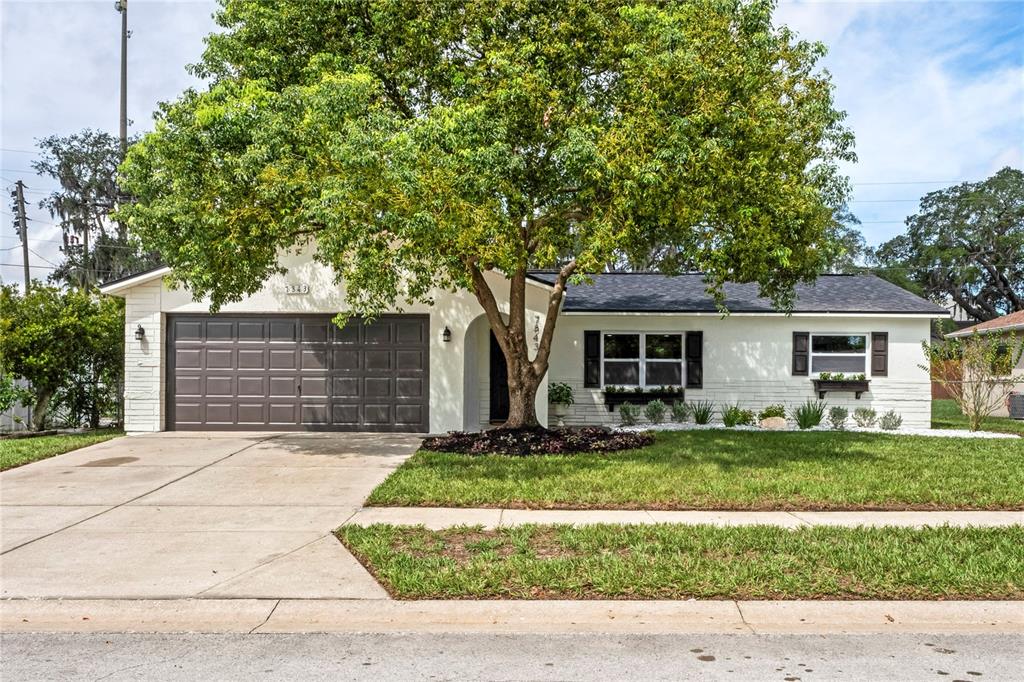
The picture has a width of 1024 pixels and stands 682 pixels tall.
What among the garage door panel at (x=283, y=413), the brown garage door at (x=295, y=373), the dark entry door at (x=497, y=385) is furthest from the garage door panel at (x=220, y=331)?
the dark entry door at (x=497, y=385)

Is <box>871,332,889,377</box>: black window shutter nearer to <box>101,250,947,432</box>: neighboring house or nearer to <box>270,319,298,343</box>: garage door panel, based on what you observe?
<box>101,250,947,432</box>: neighboring house

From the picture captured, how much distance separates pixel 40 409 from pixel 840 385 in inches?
682

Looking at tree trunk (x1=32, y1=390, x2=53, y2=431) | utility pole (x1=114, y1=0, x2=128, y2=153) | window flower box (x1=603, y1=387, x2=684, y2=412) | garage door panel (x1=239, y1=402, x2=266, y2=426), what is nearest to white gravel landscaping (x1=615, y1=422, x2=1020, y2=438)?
window flower box (x1=603, y1=387, x2=684, y2=412)

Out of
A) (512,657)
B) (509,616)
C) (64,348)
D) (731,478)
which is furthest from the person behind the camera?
(64,348)

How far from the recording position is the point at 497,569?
568 centimetres

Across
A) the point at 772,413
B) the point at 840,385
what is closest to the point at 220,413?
the point at 772,413

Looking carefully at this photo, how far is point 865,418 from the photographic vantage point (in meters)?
16.5

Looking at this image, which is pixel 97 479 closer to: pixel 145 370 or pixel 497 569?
pixel 145 370

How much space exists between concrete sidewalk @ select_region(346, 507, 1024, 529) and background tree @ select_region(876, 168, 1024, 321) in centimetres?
4209

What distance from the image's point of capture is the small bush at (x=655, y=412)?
53.8 ft

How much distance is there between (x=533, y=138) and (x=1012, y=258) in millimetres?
44122

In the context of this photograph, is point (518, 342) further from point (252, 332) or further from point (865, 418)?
point (865, 418)

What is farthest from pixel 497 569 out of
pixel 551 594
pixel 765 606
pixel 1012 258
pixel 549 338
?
pixel 1012 258

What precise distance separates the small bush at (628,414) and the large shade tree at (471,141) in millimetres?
5150
